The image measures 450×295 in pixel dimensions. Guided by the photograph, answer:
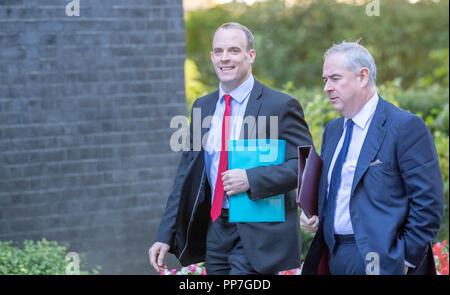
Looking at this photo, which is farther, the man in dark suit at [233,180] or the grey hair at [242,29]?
the grey hair at [242,29]

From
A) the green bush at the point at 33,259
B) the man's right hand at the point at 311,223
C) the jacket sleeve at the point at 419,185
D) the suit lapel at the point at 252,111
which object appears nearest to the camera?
the jacket sleeve at the point at 419,185

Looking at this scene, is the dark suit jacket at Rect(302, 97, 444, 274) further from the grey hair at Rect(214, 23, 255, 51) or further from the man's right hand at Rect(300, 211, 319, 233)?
the grey hair at Rect(214, 23, 255, 51)

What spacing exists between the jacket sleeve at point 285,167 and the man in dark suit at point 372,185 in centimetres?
34

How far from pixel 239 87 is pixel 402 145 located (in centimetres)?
108

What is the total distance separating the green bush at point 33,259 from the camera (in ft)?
15.9

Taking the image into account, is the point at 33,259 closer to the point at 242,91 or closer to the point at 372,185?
the point at 242,91

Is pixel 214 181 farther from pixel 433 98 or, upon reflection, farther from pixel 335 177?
pixel 433 98

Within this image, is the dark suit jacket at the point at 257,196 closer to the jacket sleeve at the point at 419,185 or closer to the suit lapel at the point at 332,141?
the suit lapel at the point at 332,141

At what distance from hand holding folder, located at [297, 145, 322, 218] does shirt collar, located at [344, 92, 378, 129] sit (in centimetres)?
25

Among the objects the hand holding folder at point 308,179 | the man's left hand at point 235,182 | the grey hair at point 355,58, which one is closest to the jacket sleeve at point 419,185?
the grey hair at point 355,58

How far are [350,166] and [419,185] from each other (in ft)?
1.08

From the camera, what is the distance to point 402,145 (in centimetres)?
277

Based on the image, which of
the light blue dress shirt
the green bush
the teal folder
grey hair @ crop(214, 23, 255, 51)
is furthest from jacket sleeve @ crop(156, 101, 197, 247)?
the green bush
